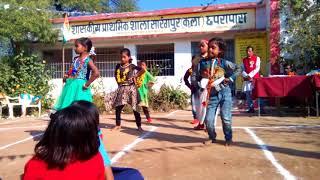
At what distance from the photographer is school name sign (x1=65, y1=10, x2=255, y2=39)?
1571cm

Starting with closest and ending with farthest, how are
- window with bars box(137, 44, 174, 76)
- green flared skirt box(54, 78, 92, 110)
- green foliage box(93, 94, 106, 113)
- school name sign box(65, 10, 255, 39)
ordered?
green flared skirt box(54, 78, 92, 110) → green foliage box(93, 94, 106, 113) → school name sign box(65, 10, 255, 39) → window with bars box(137, 44, 174, 76)

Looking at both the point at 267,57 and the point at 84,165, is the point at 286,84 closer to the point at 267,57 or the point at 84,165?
the point at 267,57

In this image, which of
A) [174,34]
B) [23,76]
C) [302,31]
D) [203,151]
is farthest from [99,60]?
[203,151]

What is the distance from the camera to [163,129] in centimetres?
900

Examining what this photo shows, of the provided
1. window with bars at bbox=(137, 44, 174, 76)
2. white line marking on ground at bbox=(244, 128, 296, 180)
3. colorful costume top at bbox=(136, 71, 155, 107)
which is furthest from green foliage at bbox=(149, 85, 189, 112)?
white line marking on ground at bbox=(244, 128, 296, 180)

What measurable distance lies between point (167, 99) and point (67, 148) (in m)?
11.6

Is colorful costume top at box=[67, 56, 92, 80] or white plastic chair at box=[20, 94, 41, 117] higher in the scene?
colorful costume top at box=[67, 56, 92, 80]

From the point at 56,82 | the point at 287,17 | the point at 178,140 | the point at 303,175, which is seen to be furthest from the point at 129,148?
the point at 56,82

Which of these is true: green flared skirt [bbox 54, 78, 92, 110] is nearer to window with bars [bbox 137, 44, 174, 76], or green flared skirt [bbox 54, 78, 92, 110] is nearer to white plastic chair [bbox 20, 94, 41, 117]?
white plastic chair [bbox 20, 94, 41, 117]

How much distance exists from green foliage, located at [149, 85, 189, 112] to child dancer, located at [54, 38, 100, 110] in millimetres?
7691

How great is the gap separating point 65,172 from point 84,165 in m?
→ 0.12

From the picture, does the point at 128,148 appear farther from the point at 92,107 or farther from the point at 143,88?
the point at 92,107

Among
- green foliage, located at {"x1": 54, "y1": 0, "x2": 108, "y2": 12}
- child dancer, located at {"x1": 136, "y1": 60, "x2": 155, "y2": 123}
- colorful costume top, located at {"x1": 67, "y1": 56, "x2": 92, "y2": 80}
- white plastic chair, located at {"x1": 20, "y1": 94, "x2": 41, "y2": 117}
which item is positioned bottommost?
white plastic chair, located at {"x1": 20, "y1": 94, "x2": 41, "y2": 117}

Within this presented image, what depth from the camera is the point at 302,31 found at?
13.5m
